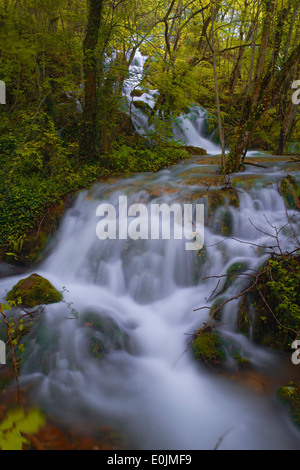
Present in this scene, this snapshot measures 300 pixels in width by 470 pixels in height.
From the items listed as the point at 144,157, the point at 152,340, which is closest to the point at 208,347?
the point at 152,340

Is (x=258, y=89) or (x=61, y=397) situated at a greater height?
(x=258, y=89)

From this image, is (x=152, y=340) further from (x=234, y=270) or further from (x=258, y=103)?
(x=258, y=103)

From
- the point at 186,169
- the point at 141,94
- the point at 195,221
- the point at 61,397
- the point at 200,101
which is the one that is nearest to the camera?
the point at 61,397

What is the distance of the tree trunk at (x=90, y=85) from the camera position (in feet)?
20.5

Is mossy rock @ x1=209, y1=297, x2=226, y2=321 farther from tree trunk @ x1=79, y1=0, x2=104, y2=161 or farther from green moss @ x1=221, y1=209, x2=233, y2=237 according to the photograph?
tree trunk @ x1=79, y1=0, x2=104, y2=161

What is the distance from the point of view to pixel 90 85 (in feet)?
22.1

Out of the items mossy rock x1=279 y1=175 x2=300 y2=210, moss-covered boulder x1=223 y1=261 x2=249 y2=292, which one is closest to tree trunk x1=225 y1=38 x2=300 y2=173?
mossy rock x1=279 y1=175 x2=300 y2=210

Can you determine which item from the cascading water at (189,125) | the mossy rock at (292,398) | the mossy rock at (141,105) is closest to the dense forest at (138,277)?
the mossy rock at (292,398)

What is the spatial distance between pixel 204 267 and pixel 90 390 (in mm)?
2480

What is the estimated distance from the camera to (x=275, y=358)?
3305 millimetres

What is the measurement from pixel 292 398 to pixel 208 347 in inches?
37.9

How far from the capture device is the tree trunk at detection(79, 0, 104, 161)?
626 cm

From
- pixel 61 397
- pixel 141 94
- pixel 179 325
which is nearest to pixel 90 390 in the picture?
pixel 61 397

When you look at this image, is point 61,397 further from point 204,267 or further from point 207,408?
point 204,267
